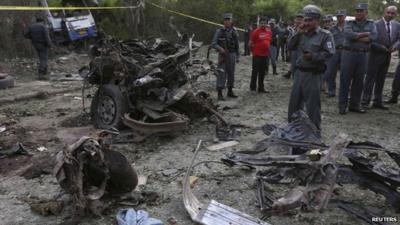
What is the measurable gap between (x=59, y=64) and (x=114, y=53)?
28.6ft

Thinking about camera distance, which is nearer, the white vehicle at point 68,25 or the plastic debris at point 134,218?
the plastic debris at point 134,218

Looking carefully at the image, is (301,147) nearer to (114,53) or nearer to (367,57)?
(114,53)

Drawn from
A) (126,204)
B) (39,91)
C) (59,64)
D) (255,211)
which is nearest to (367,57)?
(255,211)

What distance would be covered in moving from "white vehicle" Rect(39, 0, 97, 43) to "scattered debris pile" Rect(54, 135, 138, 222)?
1254 cm

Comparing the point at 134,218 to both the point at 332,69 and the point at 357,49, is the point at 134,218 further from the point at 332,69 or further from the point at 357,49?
the point at 332,69

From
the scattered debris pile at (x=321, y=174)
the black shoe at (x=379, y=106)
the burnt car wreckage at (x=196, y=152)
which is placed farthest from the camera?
the black shoe at (x=379, y=106)

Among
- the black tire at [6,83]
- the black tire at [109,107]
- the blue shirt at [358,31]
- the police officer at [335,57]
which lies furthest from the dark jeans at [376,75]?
the black tire at [6,83]

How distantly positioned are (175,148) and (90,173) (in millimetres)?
2176

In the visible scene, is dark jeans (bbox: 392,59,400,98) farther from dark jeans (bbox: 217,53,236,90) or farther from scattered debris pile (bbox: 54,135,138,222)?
scattered debris pile (bbox: 54,135,138,222)

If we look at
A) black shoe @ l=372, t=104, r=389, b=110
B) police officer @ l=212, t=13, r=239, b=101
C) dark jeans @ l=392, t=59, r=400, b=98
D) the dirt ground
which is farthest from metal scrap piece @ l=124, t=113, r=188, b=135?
dark jeans @ l=392, t=59, r=400, b=98

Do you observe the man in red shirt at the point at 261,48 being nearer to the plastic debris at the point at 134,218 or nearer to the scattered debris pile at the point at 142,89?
the scattered debris pile at the point at 142,89

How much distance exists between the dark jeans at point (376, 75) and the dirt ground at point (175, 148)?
1.18 ft

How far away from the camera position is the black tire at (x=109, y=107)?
266 inches

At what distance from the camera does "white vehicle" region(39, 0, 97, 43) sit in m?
15.7
